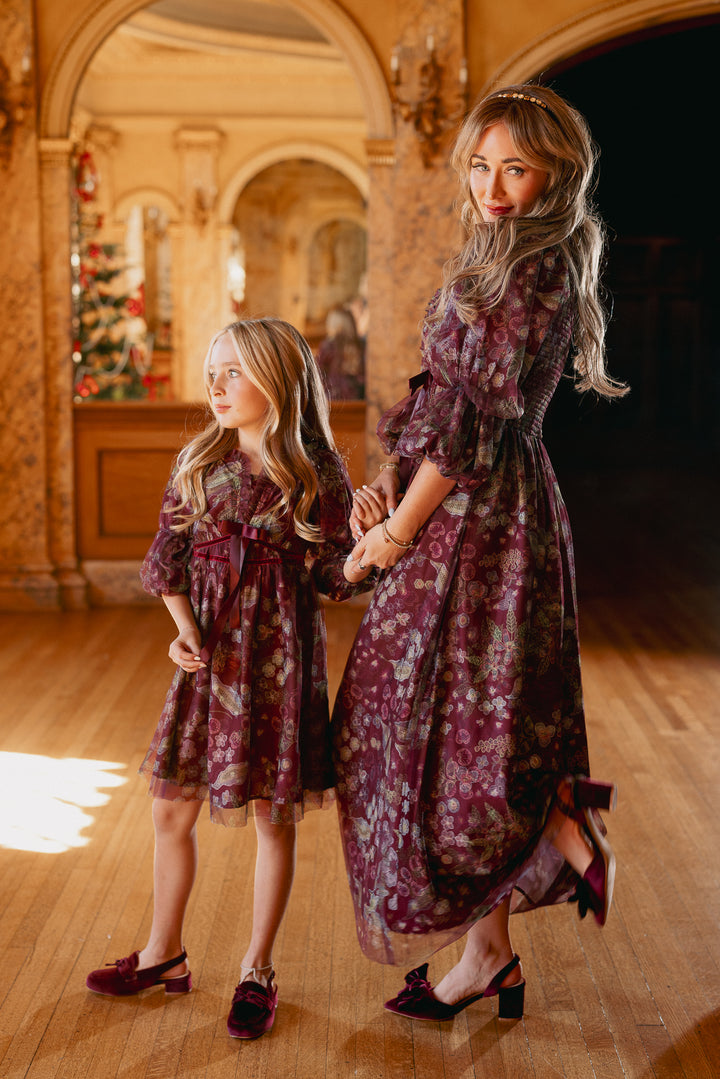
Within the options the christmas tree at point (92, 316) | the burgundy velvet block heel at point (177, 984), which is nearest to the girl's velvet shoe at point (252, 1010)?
the burgundy velvet block heel at point (177, 984)

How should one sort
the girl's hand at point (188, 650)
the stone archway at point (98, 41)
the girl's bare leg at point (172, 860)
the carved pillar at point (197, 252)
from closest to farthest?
1. the girl's hand at point (188, 650)
2. the girl's bare leg at point (172, 860)
3. the stone archway at point (98, 41)
4. the carved pillar at point (197, 252)

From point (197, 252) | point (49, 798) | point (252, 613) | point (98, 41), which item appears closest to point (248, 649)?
point (252, 613)

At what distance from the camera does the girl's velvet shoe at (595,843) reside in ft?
6.10

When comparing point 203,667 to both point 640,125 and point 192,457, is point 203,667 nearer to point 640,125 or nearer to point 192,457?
point 192,457

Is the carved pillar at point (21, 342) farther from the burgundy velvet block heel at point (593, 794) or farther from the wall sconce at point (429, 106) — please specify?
the burgundy velvet block heel at point (593, 794)

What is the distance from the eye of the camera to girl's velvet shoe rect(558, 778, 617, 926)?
186 centimetres

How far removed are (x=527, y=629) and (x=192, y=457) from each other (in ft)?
2.46

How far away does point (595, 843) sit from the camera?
1.92 meters

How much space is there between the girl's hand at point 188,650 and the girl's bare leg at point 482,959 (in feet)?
2.57

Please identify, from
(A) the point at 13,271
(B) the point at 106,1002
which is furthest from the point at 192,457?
(A) the point at 13,271

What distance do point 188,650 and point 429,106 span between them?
400cm

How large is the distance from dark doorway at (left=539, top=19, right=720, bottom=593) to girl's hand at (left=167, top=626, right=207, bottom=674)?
4.86 metres

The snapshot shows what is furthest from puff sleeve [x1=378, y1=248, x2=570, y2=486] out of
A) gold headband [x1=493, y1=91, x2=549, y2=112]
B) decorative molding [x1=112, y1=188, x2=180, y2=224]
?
decorative molding [x1=112, y1=188, x2=180, y2=224]
